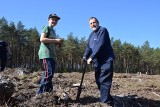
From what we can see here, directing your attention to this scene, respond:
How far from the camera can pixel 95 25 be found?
25.6 feet

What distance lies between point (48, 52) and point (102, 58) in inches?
47.4

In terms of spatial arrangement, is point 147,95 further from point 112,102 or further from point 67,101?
point 67,101

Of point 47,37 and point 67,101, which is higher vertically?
point 47,37

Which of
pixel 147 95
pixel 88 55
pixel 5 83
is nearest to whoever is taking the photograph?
pixel 5 83

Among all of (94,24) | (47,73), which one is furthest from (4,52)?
(94,24)

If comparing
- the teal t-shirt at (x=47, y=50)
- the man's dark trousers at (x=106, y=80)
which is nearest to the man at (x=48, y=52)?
the teal t-shirt at (x=47, y=50)

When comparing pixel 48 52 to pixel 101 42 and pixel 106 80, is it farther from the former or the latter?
pixel 106 80

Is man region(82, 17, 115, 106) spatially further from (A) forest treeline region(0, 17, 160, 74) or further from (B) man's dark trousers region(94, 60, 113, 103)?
(A) forest treeline region(0, 17, 160, 74)

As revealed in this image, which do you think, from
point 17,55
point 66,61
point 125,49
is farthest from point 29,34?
point 125,49

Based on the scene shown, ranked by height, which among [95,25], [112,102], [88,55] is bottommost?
[112,102]

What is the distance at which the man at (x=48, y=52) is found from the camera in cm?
753

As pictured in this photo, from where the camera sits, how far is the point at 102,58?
7762 millimetres

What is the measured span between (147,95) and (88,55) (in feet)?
8.59

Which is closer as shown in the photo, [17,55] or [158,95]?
[158,95]
